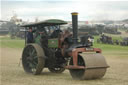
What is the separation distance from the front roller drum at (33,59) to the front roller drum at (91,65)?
70.8 inches

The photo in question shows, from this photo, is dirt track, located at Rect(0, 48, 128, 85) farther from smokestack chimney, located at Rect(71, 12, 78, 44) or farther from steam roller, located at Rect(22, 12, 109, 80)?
smokestack chimney, located at Rect(71, 12, 78, 44)

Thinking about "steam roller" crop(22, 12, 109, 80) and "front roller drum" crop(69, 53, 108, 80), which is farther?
"steam roller" crop(22, 12, 109, 80)

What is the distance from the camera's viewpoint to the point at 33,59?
11555 mm

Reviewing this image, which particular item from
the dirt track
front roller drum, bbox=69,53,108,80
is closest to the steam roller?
front roller drum, bbox=69,53,108,80

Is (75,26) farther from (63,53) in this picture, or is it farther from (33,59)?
(33,59)

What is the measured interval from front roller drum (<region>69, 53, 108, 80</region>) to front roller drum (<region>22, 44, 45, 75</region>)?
5.90ft

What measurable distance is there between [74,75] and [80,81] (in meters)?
0.84

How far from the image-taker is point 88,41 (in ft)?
32.6

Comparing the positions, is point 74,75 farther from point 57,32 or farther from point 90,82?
point 57,32

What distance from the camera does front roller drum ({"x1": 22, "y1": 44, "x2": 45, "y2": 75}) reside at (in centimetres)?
1098

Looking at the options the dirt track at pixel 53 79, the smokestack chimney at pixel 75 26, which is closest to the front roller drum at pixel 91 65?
the dirt track at pixel 53 79

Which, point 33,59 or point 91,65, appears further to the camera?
point 33,59

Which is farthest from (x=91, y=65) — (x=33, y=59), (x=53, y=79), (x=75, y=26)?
(x=33, y=59)

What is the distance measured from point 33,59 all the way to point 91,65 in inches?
127
